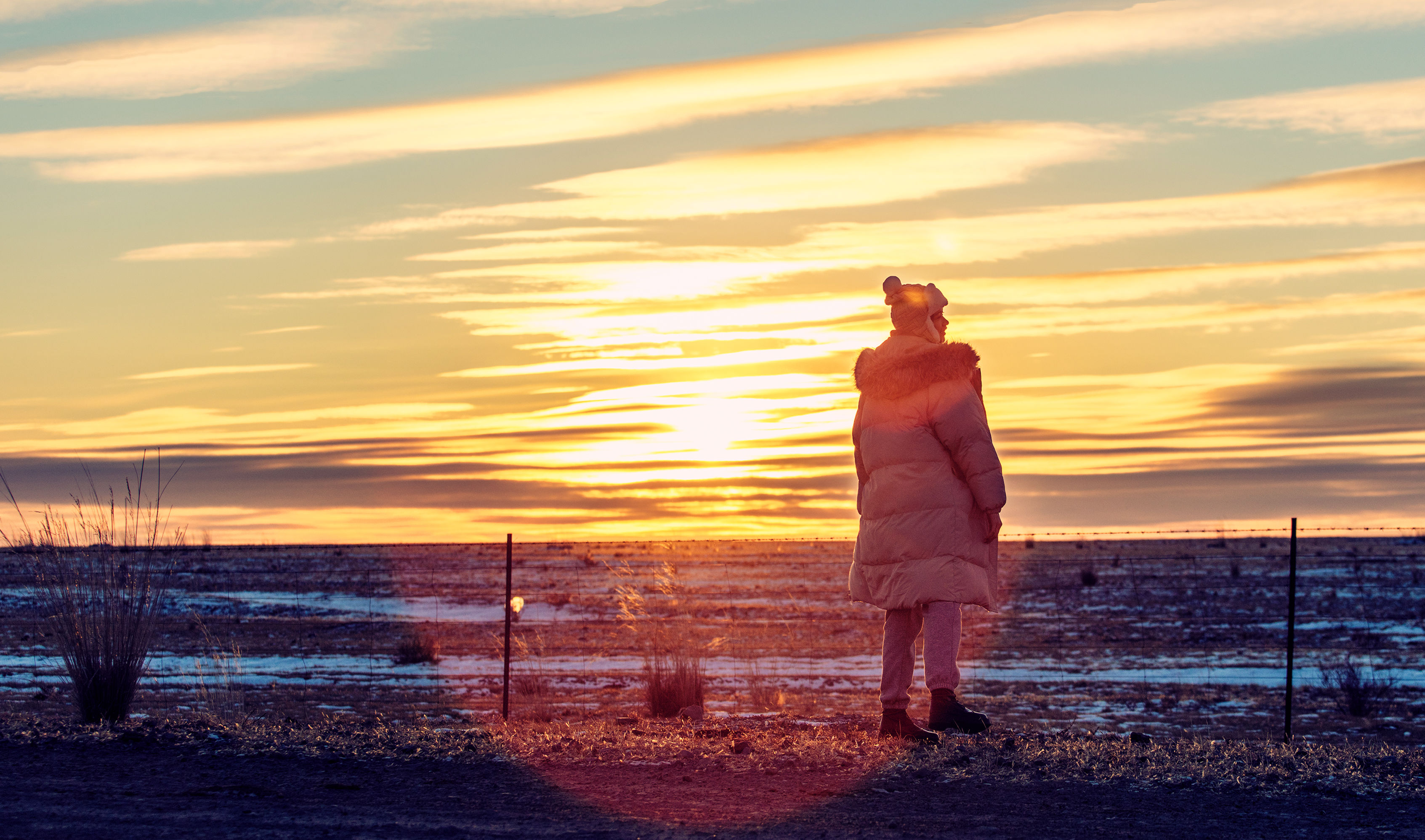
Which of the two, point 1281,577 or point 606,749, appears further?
point 1281,577

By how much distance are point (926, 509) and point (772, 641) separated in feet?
46.1

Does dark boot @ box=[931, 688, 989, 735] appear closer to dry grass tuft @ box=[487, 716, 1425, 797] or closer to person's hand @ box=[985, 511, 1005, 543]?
dry grass tuft @ box=[487, 716, 1425, 797]

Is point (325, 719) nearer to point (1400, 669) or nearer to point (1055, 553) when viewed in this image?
point (1400, 669)

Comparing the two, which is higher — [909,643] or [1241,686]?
[909,643]

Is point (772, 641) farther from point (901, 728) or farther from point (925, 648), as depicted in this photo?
point (925, 648)

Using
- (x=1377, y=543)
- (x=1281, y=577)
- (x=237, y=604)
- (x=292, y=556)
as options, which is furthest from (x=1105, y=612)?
(x=1377, y=543)

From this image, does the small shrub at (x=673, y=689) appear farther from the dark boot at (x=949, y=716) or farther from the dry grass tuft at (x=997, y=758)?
the dark boot at (x=949, y=716)

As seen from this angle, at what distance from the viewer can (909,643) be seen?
7113 mm

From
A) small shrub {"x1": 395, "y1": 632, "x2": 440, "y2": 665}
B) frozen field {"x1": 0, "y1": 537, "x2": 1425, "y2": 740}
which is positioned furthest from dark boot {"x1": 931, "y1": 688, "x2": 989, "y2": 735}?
small shrub {"x1": 395, "y1": 632, "x2": 440, "y2": 665}

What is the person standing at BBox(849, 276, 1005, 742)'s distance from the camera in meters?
6.82

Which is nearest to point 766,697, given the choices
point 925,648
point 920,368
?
point 925,648

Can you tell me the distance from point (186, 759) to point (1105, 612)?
2328 cm

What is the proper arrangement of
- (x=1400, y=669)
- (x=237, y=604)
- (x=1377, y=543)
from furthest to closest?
(x=1377, y=543) < (x=237, y=604) < (x=1400, y=669)

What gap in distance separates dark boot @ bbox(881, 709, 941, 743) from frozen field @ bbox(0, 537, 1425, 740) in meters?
3.04
